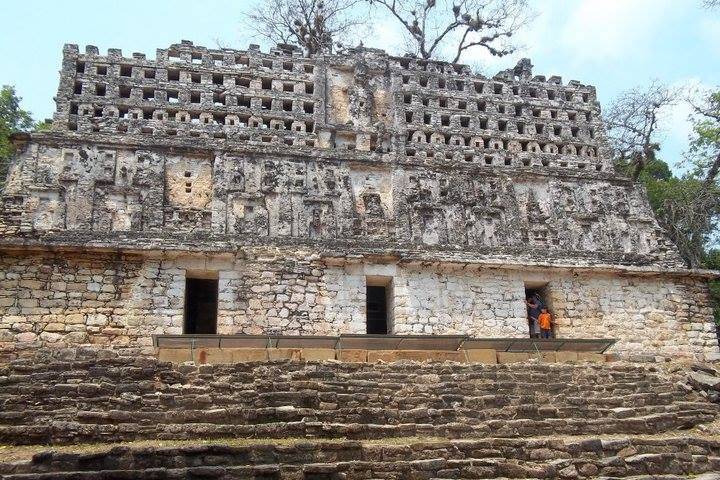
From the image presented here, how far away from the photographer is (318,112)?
16.8 meters

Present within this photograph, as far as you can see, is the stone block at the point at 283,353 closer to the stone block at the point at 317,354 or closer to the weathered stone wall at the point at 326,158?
the stone block at the point at 317,354

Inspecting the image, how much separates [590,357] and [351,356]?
4.79m

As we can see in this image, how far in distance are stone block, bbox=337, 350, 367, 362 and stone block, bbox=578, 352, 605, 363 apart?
425 cm

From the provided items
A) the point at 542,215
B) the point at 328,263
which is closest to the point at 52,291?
→ the point at 328,263

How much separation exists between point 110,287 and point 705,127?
60.3 ft

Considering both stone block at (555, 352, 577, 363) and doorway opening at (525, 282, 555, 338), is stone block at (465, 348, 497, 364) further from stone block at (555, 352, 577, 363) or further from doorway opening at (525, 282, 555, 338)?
doorway opening at (525, 282, 555, 338)

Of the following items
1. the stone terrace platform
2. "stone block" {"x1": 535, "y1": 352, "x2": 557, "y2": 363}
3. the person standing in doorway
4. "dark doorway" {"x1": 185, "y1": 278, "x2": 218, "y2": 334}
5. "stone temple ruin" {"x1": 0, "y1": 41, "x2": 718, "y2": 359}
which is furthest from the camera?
"dark doorway" {"x1": 185, "y1": 278, "x2": 218, "y2": 334}

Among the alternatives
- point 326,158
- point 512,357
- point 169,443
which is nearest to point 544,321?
point 512,357

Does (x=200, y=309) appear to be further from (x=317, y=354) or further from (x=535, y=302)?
(x=535, y=302)

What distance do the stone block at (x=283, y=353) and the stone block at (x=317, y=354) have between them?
0.11 m

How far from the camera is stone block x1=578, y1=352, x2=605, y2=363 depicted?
13.2 metres

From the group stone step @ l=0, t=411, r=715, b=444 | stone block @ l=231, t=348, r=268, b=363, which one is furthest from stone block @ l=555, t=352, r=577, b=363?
stone block @ l=231, t=348, r=268, b=363

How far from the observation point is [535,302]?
601 inches

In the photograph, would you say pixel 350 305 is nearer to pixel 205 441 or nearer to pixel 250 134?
pixel 250 134
